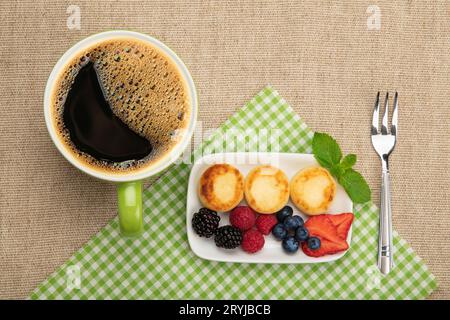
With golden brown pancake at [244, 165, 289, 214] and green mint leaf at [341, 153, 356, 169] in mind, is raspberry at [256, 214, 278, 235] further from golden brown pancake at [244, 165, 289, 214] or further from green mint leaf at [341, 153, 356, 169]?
green mint leaf at [341, 153, 356, 169]

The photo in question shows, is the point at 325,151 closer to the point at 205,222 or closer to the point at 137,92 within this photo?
the point at 205,222

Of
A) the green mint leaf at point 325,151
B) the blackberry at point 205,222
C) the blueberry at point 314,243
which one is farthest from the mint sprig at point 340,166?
the blackberry at point 205,222

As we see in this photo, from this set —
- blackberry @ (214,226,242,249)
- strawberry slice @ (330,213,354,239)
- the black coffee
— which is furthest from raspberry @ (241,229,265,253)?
the black coffee

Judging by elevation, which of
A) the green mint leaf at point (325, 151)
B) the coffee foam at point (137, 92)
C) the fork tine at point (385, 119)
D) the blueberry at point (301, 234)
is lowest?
the blueberry at point (301, 234)

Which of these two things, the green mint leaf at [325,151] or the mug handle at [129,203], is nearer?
the mug handle at [129,203]

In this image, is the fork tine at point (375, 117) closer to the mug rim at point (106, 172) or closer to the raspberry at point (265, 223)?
the raspberry at point (265, 223)

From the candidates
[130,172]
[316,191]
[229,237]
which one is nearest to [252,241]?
[229,237]

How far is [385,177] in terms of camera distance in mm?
1053

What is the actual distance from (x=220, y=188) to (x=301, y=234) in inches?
6.4

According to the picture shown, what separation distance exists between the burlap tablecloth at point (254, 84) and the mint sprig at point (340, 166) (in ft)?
0.18

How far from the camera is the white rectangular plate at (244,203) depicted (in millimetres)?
1008

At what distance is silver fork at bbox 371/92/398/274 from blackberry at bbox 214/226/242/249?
271mm

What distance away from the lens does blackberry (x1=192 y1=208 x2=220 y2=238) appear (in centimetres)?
98
